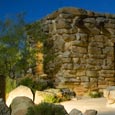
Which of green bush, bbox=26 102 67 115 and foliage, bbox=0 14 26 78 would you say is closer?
green bush, bbox=26 102 67 115

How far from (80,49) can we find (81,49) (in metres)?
0.05

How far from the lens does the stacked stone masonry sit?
1691 centimetres

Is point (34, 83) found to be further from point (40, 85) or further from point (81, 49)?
point (81, 49)

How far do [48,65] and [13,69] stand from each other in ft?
5.81

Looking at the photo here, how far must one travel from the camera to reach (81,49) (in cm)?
1702

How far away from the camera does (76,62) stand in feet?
55.5

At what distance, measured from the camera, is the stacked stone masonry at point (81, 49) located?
1691cm

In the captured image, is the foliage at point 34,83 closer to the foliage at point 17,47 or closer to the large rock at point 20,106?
the foliage at point 17,47

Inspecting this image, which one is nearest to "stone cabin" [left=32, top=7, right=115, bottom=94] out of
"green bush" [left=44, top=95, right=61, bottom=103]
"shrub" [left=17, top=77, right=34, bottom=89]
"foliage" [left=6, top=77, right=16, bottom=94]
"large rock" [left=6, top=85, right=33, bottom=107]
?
"shrub" [left=17, top=77, right=34, bottom=89]

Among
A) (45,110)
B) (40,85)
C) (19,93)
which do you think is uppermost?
(40,85)

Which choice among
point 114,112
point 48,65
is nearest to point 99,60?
point 48,65

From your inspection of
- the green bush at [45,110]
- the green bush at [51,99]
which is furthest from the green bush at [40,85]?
the green bush at [45,110]

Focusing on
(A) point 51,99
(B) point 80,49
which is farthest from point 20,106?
(B) point 80,49

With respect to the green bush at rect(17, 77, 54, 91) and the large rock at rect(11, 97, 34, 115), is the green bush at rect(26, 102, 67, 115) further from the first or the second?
the green bush at rect(17, 77, 54, 91)
